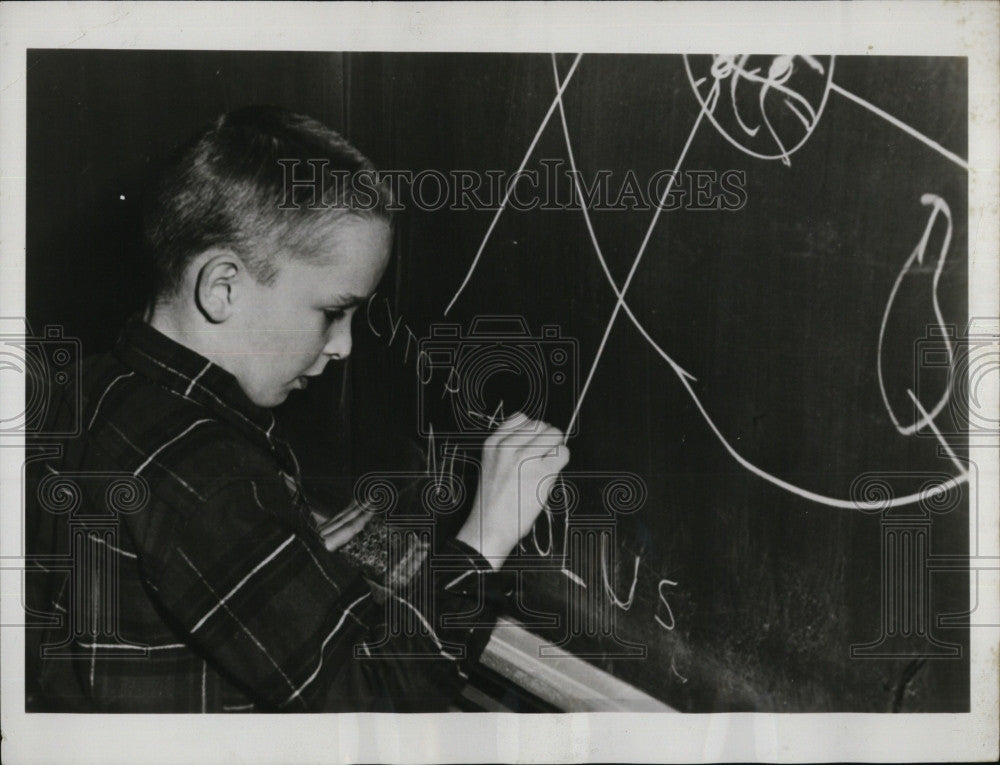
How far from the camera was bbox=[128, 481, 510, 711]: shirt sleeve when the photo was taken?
1062 mm

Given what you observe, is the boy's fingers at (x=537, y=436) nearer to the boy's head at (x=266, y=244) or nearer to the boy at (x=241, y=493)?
the boy at (x=241, y=493)

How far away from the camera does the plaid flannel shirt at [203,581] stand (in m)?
1.07

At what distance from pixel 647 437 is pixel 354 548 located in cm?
44

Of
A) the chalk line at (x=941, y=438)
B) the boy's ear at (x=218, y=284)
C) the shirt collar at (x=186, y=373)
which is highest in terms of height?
the boy's ear at (x=218, y=284)

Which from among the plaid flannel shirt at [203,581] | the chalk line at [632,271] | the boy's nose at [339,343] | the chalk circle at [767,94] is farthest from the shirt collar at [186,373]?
the chalk circle at [767,94]

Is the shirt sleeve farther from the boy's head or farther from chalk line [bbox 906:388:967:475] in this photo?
chalk line [bbox 906:388:967:475]

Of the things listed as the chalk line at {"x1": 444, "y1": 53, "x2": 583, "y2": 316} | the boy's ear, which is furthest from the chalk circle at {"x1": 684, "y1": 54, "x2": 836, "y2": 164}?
the boy's ear

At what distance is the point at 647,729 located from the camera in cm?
113

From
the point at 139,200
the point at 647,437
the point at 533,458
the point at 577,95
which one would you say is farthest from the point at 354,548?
the point at 577,95

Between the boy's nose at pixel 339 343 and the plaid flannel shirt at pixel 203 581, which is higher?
the boy's nose at pixel 339 343

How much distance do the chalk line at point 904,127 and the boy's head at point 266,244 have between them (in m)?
0.66

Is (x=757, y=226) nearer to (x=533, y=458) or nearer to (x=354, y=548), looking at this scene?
(x=533, y=458)

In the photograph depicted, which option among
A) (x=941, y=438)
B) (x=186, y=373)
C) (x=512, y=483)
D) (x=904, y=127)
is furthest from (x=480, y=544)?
(x=904, y=127)

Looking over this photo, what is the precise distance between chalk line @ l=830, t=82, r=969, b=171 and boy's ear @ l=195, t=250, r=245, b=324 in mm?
875
